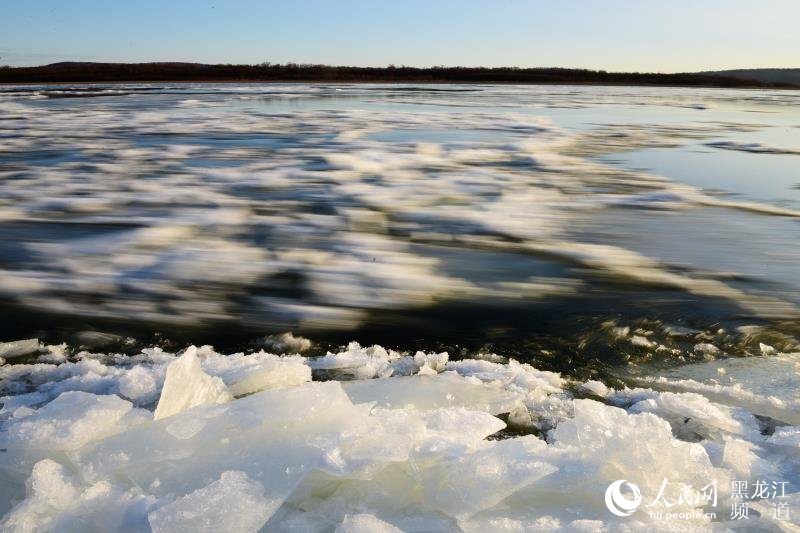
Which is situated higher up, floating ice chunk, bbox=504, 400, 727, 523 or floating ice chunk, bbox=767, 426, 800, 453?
floating ice chunk, bbox=504, 400, 727, 523

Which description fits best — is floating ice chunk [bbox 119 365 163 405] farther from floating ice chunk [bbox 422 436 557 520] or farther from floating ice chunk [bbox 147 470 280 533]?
floating ice chunk [bbox 422 436 557 520]

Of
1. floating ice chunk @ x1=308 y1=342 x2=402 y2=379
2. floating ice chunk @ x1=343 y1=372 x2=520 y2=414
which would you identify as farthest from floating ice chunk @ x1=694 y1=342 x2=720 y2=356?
floating ice chunk @ x1=308 y1=342 x2=402 y2=379

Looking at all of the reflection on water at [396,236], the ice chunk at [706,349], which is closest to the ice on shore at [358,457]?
the ice chunk at [706,349]

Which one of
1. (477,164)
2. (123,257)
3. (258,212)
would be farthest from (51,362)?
(477,164)

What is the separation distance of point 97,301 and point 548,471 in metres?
1.83

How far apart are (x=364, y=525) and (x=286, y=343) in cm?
106

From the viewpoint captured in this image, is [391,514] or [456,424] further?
[456,424]

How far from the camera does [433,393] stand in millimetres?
1607

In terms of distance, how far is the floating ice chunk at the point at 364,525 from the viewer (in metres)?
1.04

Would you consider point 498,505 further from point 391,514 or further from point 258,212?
point 258,212

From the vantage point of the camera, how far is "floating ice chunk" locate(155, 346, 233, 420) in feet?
4.51

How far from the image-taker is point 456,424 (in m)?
1.36

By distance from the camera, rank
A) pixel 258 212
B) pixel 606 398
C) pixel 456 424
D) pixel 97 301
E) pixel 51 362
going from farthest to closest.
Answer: pixel 258 212
pixel 97 301
pixel 51 362
pixel 606 398
pixel 456 424

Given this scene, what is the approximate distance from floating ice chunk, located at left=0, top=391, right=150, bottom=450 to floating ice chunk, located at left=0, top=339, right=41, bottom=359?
0.56 m
